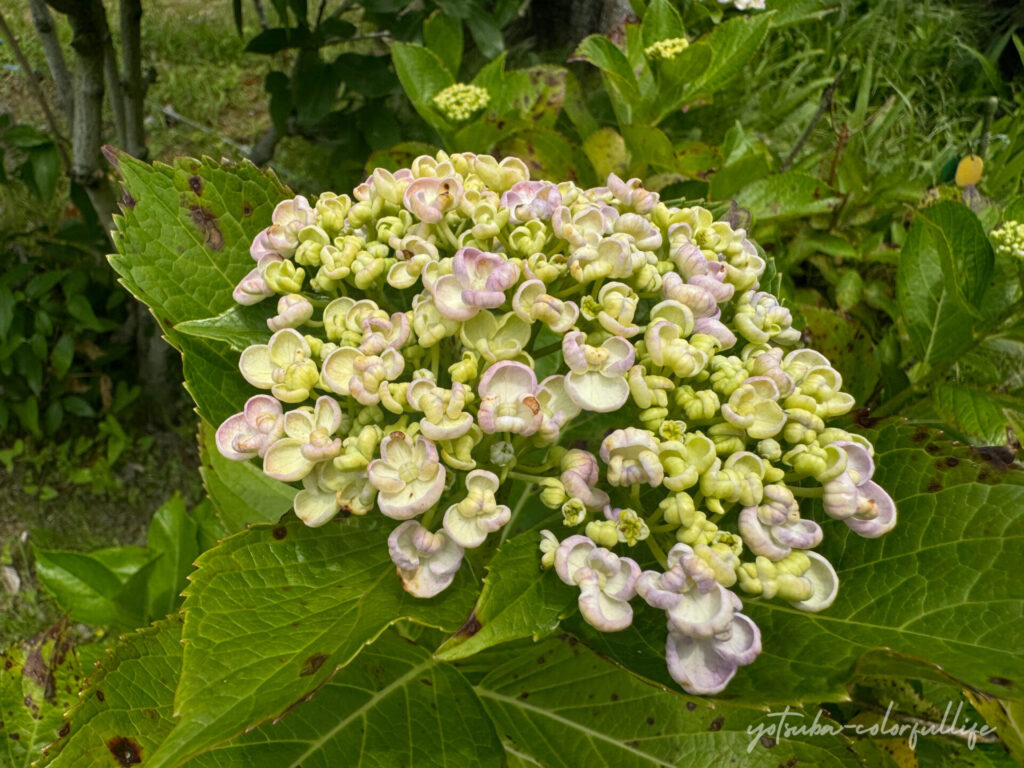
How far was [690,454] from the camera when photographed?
0.79 meters

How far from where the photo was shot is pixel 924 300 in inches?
65.5

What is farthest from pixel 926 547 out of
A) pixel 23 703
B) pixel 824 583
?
pixel 23 703

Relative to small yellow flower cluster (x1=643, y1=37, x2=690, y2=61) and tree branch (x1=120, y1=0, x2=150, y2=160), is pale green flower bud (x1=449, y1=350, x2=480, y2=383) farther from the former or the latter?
tree branch (x1=120, y1=0, x2=150, y2=160)

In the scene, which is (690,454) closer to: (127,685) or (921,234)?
(127,685)

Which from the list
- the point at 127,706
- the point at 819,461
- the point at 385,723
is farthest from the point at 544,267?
the point at 127,706

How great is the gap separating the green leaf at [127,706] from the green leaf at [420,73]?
4.67 ft

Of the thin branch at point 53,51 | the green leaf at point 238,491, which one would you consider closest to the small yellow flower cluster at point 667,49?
the green leaf at point 238,491

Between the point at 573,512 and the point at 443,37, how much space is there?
1768 millimetres

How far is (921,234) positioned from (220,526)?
1.86m

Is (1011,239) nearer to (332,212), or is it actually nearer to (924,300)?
(924,300)

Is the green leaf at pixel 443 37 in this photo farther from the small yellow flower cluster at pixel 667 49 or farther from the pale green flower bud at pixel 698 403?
the pale green flower bud at pixel 698 403

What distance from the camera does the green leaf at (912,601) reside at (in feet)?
2.48

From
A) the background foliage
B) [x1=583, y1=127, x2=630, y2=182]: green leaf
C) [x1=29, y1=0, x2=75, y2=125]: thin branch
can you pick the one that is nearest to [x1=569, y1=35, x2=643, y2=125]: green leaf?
the background foliage

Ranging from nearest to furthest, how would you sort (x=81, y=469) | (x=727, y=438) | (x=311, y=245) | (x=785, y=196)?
(x=727, y=438) → (x=311, y=245) → (x=785, y=196) → (x=81, y=469)
